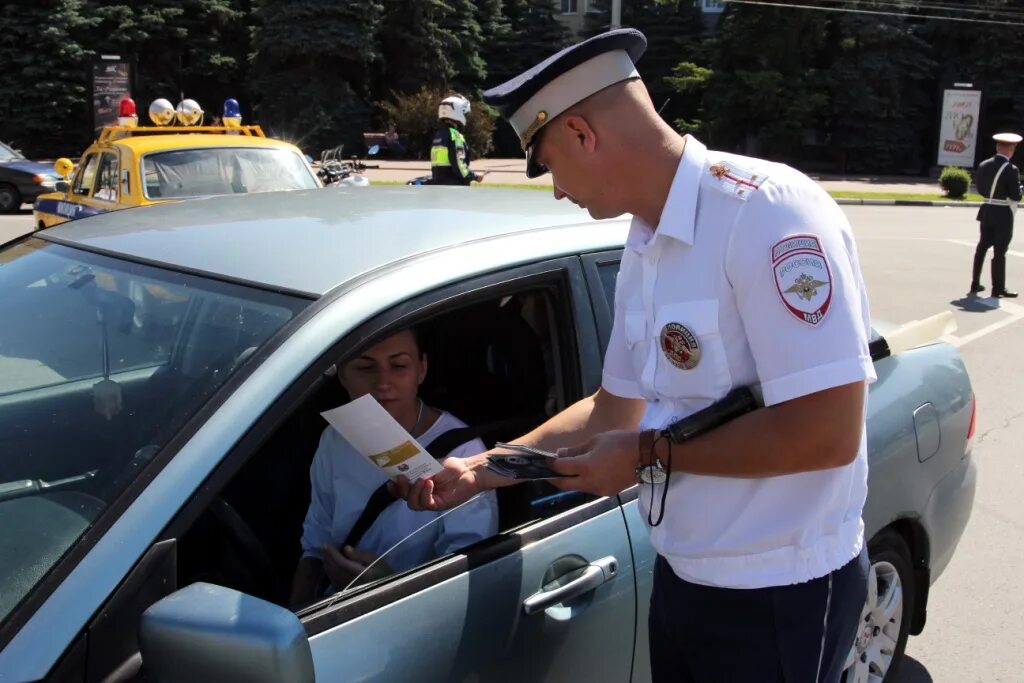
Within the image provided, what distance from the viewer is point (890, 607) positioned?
2875mm

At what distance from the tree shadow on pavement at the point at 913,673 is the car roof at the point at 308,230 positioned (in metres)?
1.97

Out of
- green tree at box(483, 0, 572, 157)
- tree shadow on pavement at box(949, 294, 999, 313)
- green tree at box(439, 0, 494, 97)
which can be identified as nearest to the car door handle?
tree shadow on pavement at box(949, 294, 999, 313)

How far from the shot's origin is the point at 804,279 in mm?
1445

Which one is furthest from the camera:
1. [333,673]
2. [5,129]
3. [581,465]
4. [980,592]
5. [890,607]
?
[5,129]

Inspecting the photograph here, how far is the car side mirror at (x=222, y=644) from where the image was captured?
1320mm

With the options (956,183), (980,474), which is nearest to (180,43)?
(956,183)

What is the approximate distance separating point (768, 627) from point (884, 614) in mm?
→ 1396

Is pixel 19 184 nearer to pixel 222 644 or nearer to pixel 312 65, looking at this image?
pixel 312 65

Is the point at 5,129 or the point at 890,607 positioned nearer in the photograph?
the point at 890,607

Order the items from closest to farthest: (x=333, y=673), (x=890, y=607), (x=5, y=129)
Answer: (x=333, y=673)
(x=890, y=607)
(x=5, y=129)

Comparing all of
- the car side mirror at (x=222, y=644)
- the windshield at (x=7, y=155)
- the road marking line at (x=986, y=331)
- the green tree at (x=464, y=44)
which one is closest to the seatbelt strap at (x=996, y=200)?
the road marking line at (x=986, y=331)

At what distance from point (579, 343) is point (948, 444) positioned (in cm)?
147

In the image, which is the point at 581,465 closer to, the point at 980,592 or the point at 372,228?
the point at 372,228

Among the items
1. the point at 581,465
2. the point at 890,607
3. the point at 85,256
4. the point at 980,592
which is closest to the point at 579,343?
the point at 581,465
